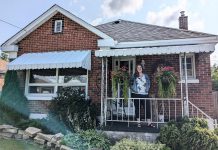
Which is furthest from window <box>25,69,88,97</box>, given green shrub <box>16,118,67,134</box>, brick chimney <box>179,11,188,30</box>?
brick chimney <box>179,11,188,30</box>

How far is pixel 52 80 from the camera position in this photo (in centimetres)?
1274

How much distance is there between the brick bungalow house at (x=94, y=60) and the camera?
11.2 m

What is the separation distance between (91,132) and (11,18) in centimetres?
1259

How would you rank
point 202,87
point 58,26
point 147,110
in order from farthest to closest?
point 58,26 → point 202,87 → point 147,110

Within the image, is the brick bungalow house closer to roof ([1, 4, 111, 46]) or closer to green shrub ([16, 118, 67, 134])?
roof ([1, 4, 111, 46])

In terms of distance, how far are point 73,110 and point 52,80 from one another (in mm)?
3093

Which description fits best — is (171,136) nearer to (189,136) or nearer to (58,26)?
(189,136)

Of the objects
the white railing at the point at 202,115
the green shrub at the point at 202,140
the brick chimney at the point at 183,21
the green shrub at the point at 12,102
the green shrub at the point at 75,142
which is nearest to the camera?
the green shrub at the point at 202,140

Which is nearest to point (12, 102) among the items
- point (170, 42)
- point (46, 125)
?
A: point (46, 125)

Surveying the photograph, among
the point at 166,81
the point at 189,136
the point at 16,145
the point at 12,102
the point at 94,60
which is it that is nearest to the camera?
the point at 189,136

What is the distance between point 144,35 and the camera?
13.1 meters

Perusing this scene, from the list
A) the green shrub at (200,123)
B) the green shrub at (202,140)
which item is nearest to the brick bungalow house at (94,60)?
the green shrub at (200,123)

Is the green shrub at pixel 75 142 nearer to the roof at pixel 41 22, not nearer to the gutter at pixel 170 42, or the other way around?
the gutter at pixel 170 42

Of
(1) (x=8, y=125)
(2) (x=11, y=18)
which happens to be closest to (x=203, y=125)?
(1) (x=8, y=125)
